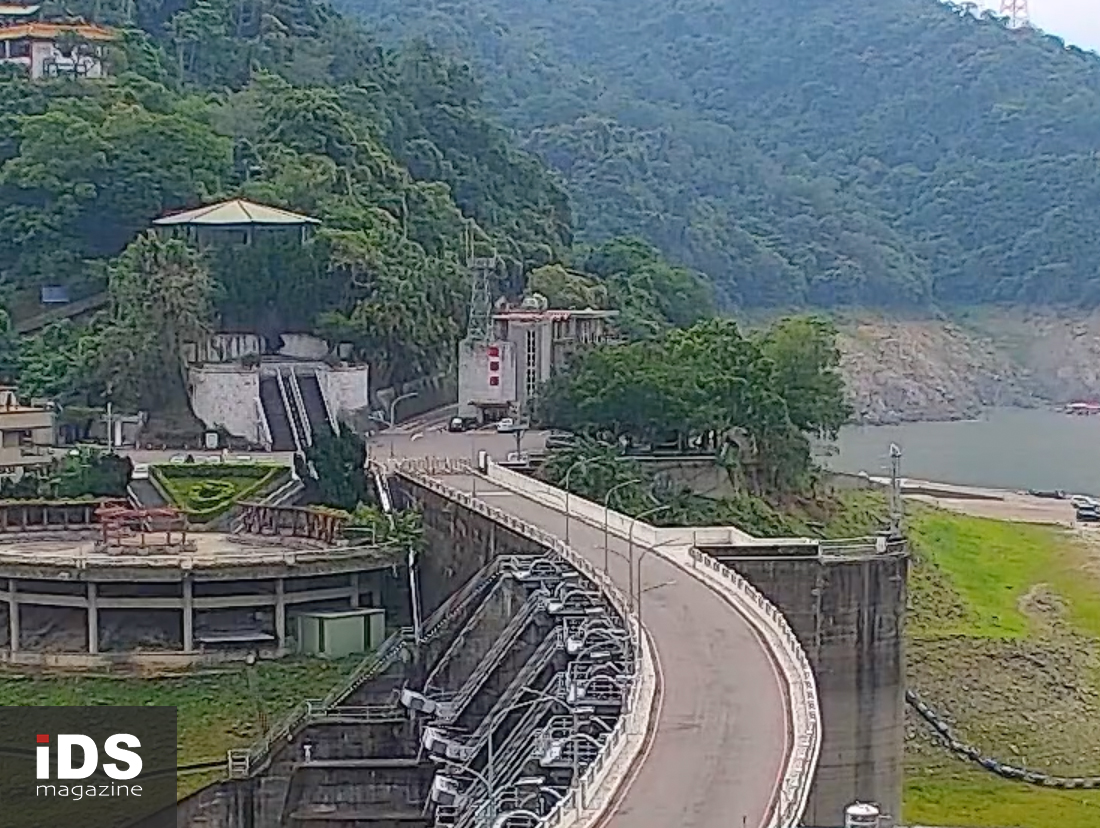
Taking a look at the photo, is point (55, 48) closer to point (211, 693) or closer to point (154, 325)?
point (154, 325)

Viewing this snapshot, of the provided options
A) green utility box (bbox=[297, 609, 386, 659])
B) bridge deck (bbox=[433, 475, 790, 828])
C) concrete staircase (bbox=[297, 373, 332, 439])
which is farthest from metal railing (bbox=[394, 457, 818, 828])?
concrete staircase (bbox=[297, 373, 332, 439])

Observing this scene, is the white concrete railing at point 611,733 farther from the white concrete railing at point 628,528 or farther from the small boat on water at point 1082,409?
the small boat on water at point 1082,409

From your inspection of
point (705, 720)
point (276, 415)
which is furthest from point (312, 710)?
point (276, 415)

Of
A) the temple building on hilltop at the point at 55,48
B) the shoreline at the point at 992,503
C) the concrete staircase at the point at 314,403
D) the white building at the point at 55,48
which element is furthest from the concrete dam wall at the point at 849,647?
the white building at the point at 55,48

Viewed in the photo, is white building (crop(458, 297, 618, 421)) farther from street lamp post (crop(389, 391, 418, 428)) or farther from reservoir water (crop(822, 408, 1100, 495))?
reservoir water (crop(822, 408, 1100, 495))

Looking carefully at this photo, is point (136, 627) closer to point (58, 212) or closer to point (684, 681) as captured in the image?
point (684, 681)

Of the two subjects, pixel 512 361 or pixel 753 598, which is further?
pixel 512 361
